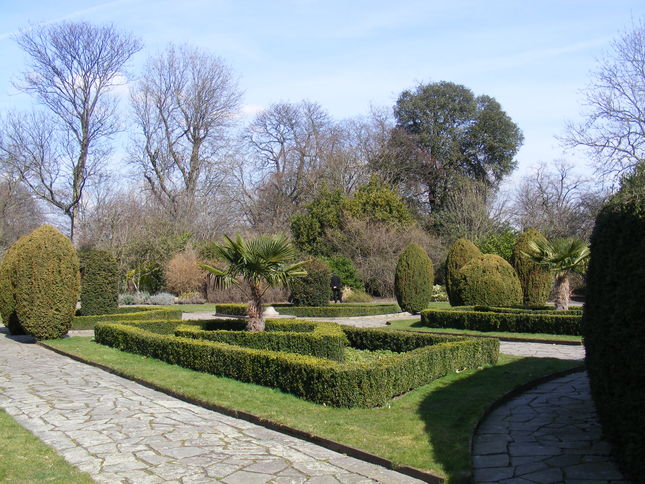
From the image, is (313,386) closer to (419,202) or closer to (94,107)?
(94,107)

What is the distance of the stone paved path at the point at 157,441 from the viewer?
498cm

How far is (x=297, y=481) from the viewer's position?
4812 millimetres

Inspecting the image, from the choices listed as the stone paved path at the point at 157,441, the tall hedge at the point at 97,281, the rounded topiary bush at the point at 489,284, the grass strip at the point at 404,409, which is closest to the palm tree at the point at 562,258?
the rounded topiary bush at the point at 489,284

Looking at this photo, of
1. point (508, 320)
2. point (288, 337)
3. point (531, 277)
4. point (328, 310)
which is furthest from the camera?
point (328, 310)

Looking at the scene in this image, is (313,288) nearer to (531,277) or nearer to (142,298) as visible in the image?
(531,277)

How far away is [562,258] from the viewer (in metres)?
16.6

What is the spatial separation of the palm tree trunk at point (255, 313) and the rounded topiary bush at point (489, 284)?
30.9 feet

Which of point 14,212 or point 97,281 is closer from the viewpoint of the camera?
point 97,281

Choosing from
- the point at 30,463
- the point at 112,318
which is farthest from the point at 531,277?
the point at 30,463

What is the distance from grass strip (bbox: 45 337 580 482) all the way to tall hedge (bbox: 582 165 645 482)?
4.17ft

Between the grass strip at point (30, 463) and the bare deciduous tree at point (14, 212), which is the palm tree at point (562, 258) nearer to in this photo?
the grass strip at point (30, 463)

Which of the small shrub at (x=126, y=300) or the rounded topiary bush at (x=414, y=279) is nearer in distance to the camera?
the rounded topiary bush at (x=414, y=279)

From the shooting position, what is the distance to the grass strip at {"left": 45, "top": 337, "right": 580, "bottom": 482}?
17.6 ft

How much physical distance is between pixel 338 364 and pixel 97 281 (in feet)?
42.8
